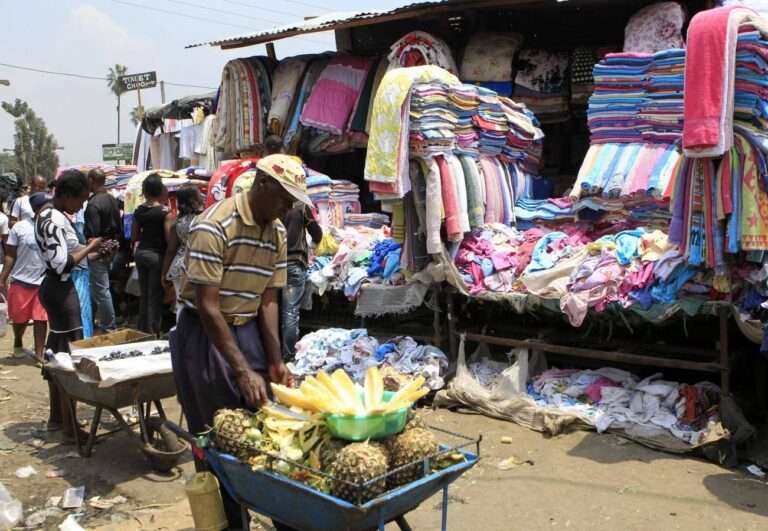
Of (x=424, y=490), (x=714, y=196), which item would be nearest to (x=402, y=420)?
(x=424, y=490)

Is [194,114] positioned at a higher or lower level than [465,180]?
higher

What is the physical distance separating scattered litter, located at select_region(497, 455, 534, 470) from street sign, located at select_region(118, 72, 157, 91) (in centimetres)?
1324

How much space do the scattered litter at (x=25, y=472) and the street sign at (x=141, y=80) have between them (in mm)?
12161

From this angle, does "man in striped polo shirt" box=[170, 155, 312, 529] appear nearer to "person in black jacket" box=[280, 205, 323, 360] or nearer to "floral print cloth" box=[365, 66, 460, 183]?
"floral print cloth" box=[365, 66, 460, 183]

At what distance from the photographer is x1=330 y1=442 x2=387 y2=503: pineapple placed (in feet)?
8.18

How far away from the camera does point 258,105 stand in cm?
956

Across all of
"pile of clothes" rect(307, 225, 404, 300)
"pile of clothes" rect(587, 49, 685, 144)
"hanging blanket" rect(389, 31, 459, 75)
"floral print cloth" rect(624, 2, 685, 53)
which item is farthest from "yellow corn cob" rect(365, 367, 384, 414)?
"hanging blanket" rect(389, 31, 459, 75)

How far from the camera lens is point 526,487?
4.67m

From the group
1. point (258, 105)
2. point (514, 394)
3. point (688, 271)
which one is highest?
point (258, 105)

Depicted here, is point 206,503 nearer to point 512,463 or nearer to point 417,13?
point 512,463

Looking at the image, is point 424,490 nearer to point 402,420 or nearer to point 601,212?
point 402,420

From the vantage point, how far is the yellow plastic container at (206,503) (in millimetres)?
3178

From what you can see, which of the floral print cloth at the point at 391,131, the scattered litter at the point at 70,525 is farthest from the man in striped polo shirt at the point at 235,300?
the floral print cloth at the point at 391,131

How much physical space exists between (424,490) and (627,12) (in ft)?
23.0
